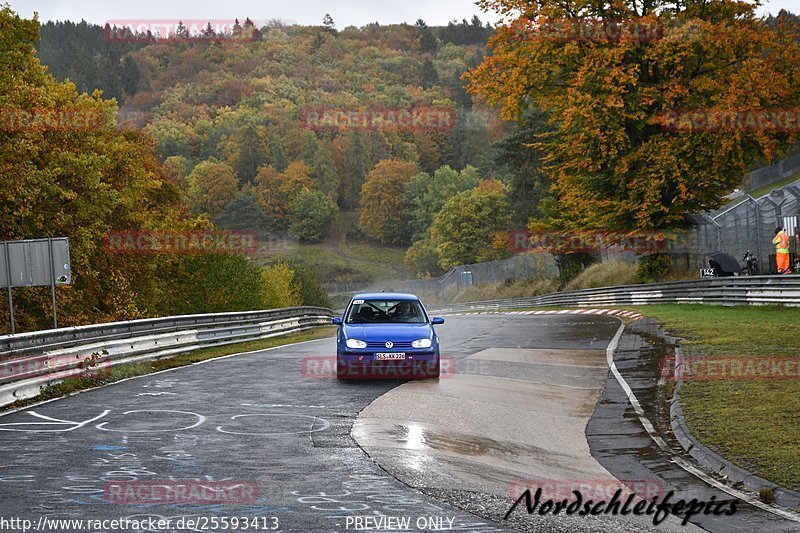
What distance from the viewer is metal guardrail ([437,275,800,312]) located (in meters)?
30.6

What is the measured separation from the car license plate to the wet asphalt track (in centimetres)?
48

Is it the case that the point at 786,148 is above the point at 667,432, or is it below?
above

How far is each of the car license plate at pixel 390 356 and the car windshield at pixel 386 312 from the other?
123cm

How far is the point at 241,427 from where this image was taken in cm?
1196

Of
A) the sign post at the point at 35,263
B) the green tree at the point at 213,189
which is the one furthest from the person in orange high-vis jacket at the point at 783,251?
the green tree at the point at 213,189

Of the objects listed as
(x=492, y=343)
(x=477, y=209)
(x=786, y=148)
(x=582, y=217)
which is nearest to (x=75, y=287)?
(x=492, y=343)

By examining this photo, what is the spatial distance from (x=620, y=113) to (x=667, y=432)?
3043 cm

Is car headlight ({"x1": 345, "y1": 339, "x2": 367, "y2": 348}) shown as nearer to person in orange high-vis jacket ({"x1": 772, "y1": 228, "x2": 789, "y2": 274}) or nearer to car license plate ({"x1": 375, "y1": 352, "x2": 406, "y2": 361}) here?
car license plate ({"x1": 375, "y1": 352, "x2": 406, "y2": 361})

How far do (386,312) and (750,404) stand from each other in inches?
293

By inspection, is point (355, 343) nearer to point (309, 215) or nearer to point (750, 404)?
point (750, 404)

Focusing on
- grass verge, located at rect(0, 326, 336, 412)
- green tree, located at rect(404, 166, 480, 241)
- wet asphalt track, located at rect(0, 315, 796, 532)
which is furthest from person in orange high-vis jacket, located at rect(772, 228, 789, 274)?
green tree, located at rect(404, 166, 480, 241)

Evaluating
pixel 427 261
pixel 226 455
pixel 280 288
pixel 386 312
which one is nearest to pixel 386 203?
pixel 427 261

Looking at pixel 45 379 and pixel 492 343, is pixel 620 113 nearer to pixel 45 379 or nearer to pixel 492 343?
pixel 492 343

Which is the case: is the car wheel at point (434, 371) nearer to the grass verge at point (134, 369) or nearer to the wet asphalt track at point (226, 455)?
the wet asphalt track at point (226, 455)
